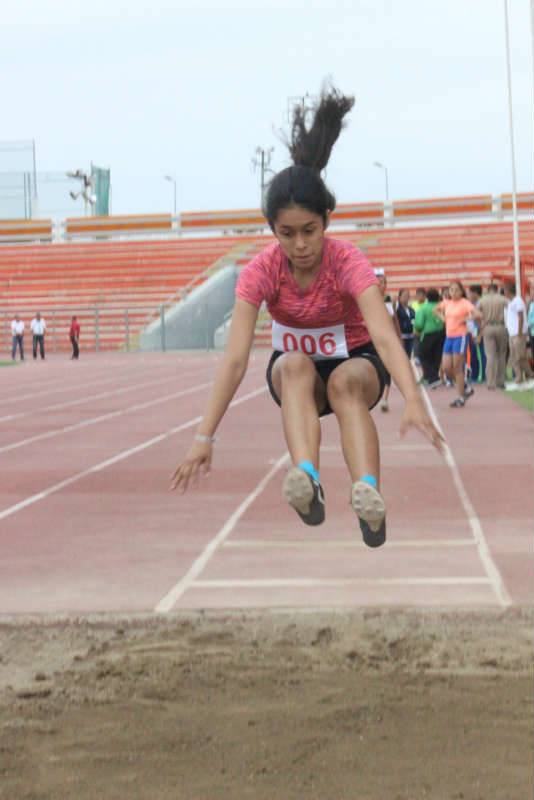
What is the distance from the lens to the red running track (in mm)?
21406

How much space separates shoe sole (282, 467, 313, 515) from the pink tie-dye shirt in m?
0.41

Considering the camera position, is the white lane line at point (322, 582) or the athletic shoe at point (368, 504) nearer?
the athletic shoe at point (368, 504)

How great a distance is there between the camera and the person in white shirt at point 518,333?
84.6 feet

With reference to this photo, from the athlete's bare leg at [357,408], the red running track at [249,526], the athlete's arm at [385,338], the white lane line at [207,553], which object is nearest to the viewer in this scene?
the athlete's arm at [385,338]

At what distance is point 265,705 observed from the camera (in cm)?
2927

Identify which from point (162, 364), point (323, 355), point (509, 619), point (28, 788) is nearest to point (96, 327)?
point (162, 364)

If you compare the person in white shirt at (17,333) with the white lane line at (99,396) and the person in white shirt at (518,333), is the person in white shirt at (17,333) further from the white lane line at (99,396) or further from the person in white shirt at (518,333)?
the person in white shirt at (518,333)

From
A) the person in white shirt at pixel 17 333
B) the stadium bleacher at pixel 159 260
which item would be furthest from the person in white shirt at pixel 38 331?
the stadium bleacher at pixel 159 260

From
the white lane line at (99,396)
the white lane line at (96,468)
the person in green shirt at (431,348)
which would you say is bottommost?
Result: the white lane line at (99,396)

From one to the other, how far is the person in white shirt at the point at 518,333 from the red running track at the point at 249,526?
1.48m

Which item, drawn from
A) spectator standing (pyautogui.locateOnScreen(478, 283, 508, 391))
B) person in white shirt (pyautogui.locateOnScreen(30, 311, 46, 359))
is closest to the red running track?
spectator standing (pyautogui.locateOnScreen(478, 283, 508, 391))

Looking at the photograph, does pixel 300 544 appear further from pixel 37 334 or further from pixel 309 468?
pixel 37 334

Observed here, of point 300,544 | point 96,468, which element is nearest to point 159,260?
point 96,468

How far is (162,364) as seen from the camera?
49562mm
